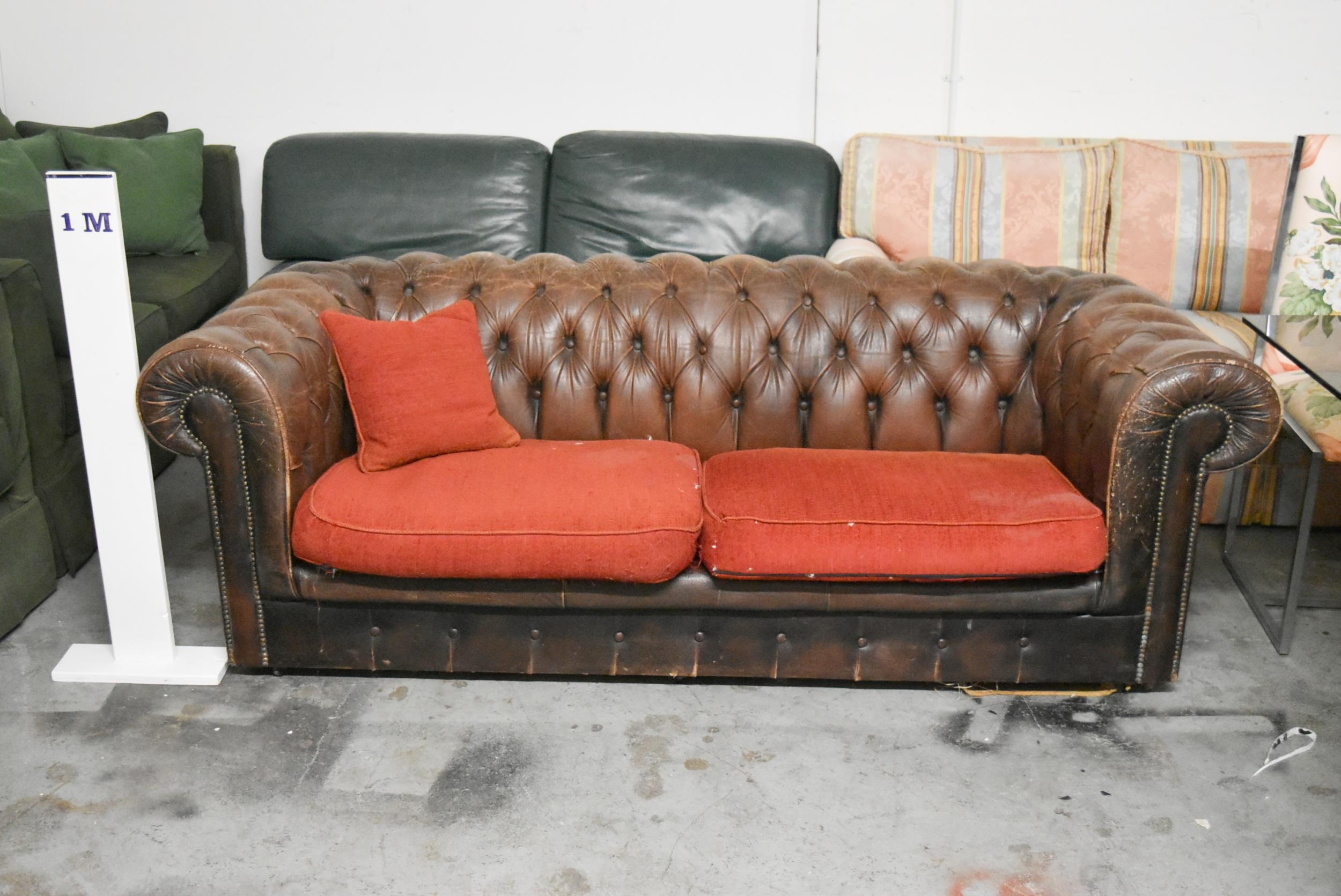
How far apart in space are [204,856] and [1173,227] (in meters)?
2.65

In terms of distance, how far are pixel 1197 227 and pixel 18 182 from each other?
306 cm

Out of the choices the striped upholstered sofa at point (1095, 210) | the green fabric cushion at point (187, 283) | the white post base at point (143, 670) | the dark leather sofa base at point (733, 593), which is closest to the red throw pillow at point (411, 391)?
the dark leather sofa base at point (733, 593)

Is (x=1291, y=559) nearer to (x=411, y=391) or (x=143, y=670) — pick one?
(x=411, y=391)

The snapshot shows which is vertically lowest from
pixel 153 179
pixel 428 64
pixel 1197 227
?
pixel 1197 227

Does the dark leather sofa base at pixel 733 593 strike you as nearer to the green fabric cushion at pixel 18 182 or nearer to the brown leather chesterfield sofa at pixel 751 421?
the brown leather chesterfield sofa at pixel 751 421

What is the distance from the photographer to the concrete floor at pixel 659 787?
1759 millimetres

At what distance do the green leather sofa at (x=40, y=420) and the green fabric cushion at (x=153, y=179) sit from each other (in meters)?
0.28

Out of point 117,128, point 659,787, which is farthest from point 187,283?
Answer: point 659,787

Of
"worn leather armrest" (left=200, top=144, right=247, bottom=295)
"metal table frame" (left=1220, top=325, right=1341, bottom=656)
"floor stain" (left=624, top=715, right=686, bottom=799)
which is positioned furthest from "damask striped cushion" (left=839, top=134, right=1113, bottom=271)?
"worn leather armrest" (left=200, top=144, right=247, bottom=295)

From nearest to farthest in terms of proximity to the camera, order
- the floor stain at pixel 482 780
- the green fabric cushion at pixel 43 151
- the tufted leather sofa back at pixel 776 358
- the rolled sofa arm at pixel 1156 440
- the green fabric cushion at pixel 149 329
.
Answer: the floor stain at pixel 482 780, the rolled sofa arm at pixel 1156 440, the tufted leather sofa back at pixel 776 358, the green fabric cushion at pixel 149 329, the green fabric cushion at pixel 43 151

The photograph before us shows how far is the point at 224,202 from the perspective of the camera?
136 inches

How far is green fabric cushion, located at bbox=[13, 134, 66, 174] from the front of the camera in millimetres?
3139

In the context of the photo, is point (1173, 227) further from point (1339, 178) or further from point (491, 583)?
point (491, 583)

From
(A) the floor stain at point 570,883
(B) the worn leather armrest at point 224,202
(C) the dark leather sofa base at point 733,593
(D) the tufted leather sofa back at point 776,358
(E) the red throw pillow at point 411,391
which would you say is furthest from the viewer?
(B) the worn leather armrest at point 224,202
